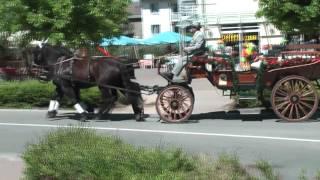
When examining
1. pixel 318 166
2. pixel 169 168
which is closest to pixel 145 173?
pixel 169 168

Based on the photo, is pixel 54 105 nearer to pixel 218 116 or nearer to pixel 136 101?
pixel 136 101

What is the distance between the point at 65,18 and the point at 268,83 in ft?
29.1

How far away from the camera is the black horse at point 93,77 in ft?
53.7

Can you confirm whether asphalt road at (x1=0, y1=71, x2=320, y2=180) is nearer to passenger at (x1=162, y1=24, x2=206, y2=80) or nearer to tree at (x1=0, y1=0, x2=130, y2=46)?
passenger at (x1=162, y1=24, x2=206, y2=80)

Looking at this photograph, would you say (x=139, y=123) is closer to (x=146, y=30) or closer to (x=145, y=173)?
(x=145, y=173)

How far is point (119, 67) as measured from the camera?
53.7ft

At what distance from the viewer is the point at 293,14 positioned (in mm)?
18703

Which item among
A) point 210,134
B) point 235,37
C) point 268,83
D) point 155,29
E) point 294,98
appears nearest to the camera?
point 210,134

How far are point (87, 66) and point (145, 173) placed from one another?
9797 mm

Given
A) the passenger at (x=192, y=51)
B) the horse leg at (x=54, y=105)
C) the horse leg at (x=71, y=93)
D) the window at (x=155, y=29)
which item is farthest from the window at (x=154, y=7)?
the passenger at (x=192, y=51)

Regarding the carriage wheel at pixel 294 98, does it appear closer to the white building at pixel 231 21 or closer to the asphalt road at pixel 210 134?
the asphalt road at pixel 210 134

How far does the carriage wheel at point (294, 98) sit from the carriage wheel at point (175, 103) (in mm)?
2008

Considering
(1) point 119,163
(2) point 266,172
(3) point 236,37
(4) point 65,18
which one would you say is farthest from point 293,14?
(3) point 236,37

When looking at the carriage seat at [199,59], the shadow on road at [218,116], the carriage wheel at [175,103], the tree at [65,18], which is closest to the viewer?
the carriage seat at [199,59]
